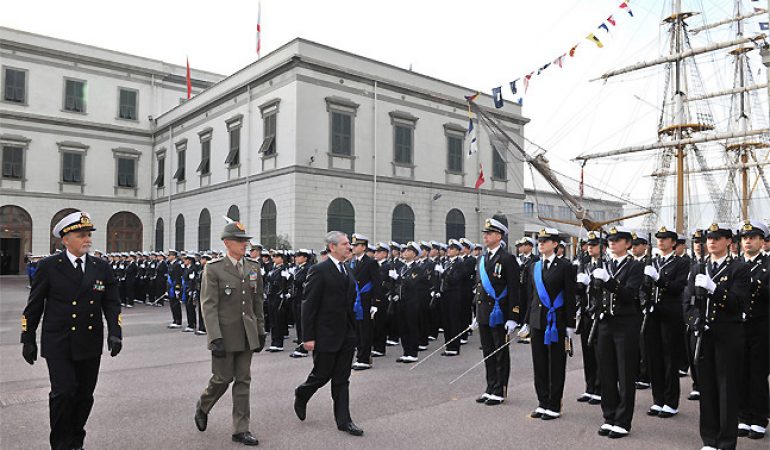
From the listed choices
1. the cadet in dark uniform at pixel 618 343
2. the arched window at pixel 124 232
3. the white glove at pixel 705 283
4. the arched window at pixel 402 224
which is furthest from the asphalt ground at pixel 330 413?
the arched window at pixel 124 232

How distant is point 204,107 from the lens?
1270 inches

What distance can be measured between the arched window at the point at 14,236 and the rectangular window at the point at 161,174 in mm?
7457

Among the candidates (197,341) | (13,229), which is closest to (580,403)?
(197,341)

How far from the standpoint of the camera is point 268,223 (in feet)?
89.0

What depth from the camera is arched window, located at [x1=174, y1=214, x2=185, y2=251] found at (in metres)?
34.6

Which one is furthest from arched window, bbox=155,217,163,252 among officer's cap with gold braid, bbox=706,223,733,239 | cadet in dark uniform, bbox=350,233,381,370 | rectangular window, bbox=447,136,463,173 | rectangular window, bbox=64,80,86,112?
officer's cap with gold braid, bbox=706,223,733,239

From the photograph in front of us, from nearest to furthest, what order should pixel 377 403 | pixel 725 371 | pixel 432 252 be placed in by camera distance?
1. pixel 725 371
2. pixel 377 403
3. pixel 432 252

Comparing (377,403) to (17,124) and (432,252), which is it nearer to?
(432,252)

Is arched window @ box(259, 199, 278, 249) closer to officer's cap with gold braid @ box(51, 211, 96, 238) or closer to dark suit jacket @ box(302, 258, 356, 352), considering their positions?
dark suit jacket @ box(302, 258, 356, 352)

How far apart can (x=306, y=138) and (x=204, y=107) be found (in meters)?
9.57

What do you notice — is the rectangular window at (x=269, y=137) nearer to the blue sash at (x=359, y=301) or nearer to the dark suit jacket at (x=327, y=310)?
the blue sash at (x=359, y=301)

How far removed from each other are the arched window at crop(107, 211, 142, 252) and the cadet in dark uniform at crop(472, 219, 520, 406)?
3427cm

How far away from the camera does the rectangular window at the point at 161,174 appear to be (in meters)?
37.0

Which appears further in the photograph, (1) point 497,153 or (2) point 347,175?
(1) point 497,153
